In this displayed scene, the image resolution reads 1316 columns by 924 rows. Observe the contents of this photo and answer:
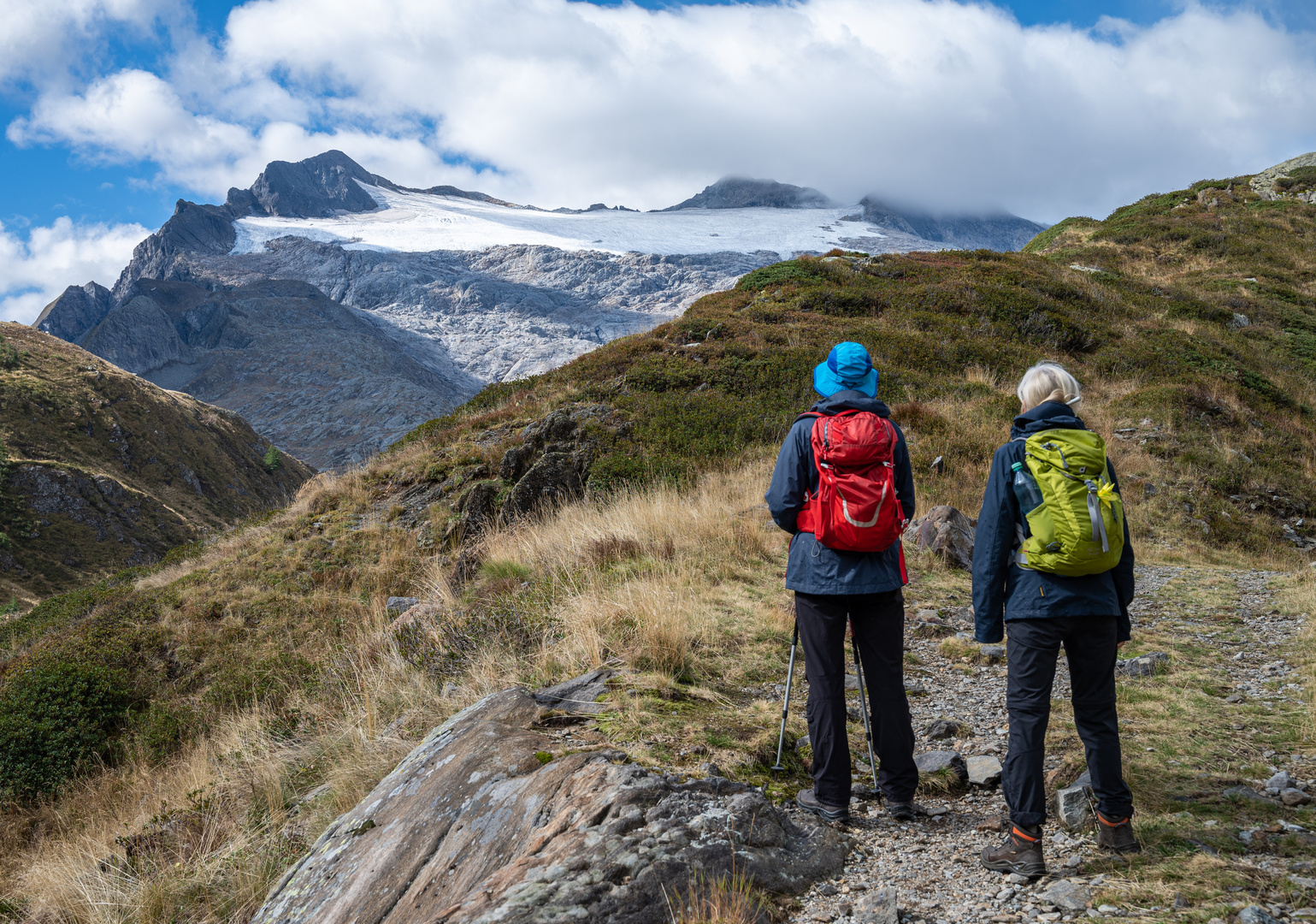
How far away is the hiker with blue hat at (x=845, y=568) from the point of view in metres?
3.32

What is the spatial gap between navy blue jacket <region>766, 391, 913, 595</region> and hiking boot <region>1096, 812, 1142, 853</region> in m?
1.30

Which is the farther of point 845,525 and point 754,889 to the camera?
point 845,525

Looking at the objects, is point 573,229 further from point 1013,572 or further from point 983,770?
point 1013,572

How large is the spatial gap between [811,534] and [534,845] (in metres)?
1.93

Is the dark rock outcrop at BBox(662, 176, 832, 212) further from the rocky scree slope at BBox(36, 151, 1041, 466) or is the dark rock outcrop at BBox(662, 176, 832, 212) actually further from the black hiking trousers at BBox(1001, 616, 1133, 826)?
the black hiking trousers at BBox(1001, 616, 1133, 826)

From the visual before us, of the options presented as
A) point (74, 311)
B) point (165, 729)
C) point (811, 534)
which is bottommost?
point (165, 729)

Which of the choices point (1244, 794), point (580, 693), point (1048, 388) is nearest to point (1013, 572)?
point (1048, 388)

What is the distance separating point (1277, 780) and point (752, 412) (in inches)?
427

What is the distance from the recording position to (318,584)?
11.2m

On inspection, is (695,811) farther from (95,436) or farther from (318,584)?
(95,436)

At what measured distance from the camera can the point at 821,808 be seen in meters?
3.32

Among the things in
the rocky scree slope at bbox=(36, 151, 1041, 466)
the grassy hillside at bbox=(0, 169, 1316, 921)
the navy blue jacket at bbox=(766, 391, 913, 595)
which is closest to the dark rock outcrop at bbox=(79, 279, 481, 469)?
the rocky scree slope at bbox=(36, 151, 1041, 466)

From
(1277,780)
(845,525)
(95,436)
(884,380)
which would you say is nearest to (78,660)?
(845,525)

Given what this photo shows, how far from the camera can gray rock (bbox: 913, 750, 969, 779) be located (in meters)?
3.80
